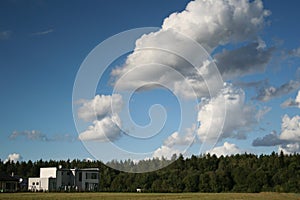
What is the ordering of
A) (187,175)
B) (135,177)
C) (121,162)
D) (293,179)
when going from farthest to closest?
(121,162)
(135,177)
(187,175)
(293,179)

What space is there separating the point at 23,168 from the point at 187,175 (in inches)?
2301

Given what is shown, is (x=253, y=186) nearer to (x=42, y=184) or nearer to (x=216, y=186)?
(x=216, y=186)

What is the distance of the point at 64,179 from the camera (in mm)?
105500

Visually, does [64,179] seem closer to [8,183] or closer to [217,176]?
[8,183]

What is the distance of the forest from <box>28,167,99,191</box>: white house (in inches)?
273

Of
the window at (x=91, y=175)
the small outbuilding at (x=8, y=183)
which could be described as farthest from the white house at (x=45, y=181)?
the window at (x=91, y=175)

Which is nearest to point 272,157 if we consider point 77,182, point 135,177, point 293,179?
point 293,179

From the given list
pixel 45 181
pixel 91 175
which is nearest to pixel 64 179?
pixel 45 181

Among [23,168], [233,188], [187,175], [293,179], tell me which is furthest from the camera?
[23,168]

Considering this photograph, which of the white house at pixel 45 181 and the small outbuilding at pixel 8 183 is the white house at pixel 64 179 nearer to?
the white house at pixel 45 181

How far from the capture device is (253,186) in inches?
3969

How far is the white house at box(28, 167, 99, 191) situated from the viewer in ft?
339

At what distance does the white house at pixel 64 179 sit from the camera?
103m

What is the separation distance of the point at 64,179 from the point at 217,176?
33639mm
